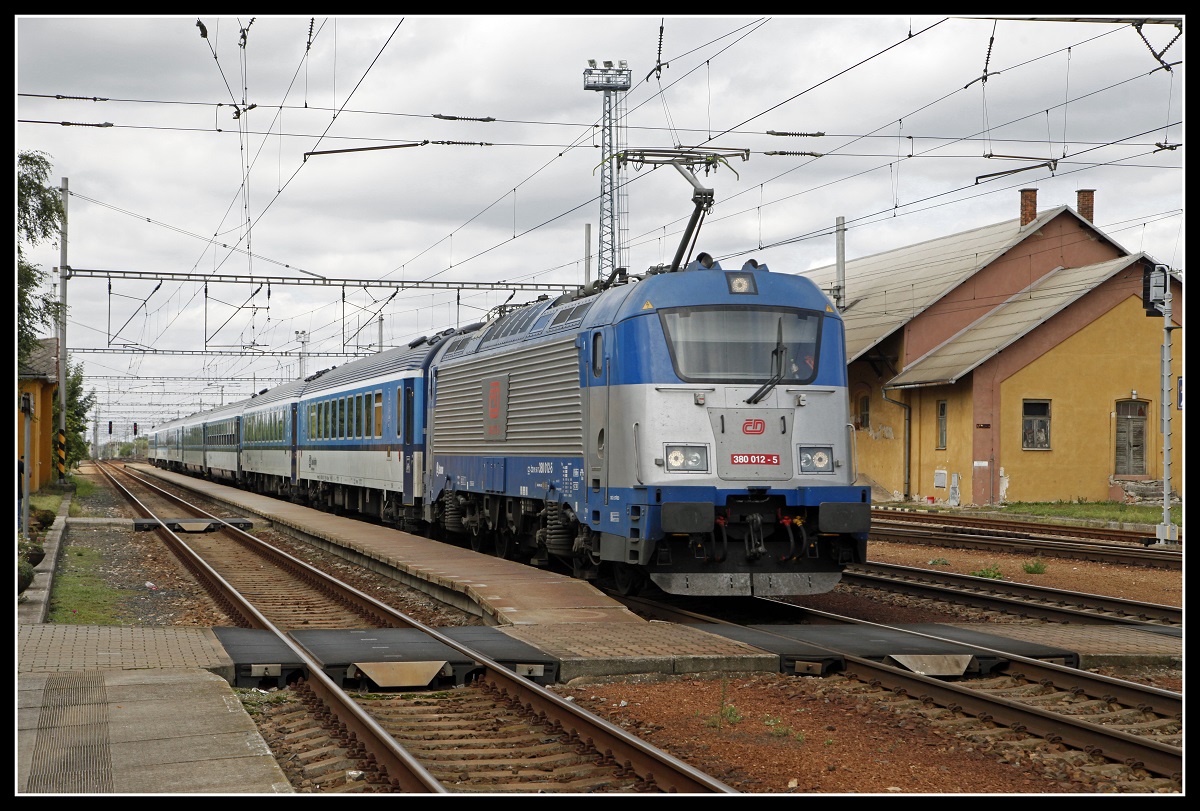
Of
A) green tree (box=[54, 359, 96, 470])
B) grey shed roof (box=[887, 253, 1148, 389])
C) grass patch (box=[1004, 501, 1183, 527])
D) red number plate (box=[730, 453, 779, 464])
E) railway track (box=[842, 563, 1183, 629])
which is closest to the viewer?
red number plate (box=[730, 453, 779, 464])

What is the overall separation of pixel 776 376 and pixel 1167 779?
607cm

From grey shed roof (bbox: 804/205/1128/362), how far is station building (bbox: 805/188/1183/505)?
167 millimetres

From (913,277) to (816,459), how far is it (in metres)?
28.9

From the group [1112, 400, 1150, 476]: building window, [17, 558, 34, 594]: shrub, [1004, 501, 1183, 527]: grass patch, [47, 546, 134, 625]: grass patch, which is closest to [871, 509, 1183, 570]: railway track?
[1004, 501, 1183, 527]: grass patch

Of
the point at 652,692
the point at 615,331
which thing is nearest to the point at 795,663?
the point at 652,692

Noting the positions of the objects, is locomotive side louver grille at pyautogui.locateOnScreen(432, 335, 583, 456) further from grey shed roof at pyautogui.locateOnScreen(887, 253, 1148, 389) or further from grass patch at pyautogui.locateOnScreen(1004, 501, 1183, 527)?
grey shed roof at pyautogui.locateOnScreen(887, 253, 1148, 389)

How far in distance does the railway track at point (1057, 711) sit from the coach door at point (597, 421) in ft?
10.7

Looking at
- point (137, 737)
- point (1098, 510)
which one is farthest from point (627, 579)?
point (1098, 510)

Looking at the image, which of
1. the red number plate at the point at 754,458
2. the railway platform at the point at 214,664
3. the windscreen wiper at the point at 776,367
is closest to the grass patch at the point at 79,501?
the railway platform at the point at 214,664

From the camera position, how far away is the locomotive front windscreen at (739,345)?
39.7ft

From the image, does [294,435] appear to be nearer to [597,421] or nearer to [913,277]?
[913,277]

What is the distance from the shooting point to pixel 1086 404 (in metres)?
32.7

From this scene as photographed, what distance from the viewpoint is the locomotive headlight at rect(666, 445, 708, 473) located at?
38.8 ft

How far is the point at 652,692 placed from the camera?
29.4 ft
